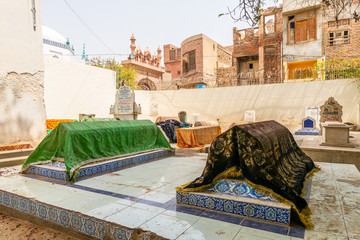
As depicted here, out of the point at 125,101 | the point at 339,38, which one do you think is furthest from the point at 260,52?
the point at 125,101

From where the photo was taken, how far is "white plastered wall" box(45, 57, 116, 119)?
11.5 metres

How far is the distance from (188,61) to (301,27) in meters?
11.0

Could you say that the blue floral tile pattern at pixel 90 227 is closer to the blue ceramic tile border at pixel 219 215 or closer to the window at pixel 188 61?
the blue ceramic tile border at pixel 219 215

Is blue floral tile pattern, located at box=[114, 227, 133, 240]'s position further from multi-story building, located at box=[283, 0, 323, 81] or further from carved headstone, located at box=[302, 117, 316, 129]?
multi-story building, located at box=[283, 0, 323, 81]

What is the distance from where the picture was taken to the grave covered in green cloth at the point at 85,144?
394 cm

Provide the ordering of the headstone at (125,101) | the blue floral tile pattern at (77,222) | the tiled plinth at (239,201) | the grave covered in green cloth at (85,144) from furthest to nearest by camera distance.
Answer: the headstone at (125,101) → the grave covered in green cloth at (85,144) → the blue floral tile pattern at (77,222) → the tiled plinth at (239,201)

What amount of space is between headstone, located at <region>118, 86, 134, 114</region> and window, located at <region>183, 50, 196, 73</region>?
47.6 feet

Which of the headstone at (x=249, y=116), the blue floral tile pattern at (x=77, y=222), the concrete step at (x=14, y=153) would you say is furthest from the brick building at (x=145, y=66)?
the blue floral tile pattern at (x=77, y=222)

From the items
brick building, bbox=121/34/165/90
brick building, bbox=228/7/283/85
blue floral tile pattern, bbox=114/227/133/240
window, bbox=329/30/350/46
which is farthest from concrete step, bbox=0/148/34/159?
window, bbox=329/30/350/46

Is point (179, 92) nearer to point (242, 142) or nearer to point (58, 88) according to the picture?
point (58, 88)

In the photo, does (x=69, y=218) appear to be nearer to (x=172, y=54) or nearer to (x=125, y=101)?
(x=125, y=101)

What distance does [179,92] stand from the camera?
1750 cm

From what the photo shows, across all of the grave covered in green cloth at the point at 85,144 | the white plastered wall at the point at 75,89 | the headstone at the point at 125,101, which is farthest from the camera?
the white plastered wall at the point at 75,89

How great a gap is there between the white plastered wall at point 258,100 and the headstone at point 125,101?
6.63 m
